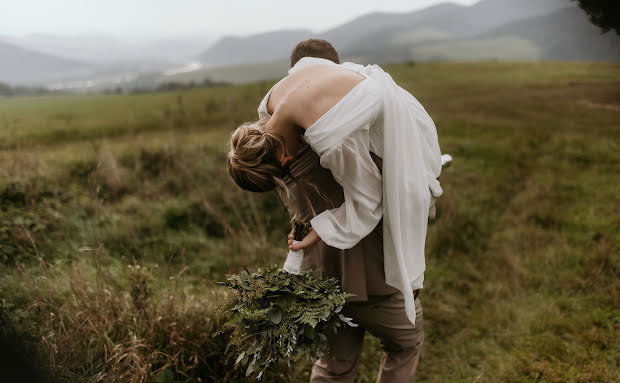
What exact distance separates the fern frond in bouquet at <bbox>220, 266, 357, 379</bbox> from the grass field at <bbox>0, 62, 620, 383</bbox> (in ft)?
3.16

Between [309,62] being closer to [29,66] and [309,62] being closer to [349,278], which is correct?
[349,278]

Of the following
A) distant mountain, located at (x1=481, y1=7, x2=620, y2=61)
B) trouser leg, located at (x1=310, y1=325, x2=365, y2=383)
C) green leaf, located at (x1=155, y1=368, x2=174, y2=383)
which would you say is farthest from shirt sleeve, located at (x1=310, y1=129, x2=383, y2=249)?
distant mountain, located at (x1=481, y1=7, x2=620, y2=61)

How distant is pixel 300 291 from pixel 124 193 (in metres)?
4.48

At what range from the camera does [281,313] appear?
171cm

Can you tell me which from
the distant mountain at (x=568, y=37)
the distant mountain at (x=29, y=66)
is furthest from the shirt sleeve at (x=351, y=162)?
the distant mountain at (x=29, y=66)

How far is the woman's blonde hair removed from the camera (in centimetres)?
152

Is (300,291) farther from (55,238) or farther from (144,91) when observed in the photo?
(144,91)

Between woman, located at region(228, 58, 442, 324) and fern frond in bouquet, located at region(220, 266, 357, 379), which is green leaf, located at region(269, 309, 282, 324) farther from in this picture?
woman, located at region(228, 58, 442, 324)

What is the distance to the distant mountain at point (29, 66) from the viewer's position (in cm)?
576

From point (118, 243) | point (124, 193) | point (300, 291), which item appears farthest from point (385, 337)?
point (124, 193)

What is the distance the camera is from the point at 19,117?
488 cm

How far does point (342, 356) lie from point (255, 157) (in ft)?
4.07

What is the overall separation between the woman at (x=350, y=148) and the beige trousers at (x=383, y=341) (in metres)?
0.21

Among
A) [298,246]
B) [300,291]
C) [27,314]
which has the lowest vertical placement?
[27,314]
